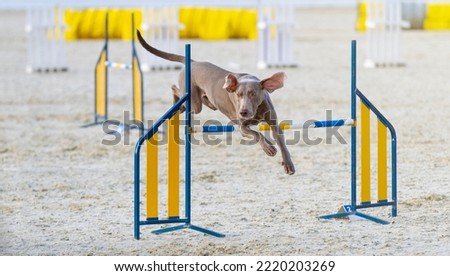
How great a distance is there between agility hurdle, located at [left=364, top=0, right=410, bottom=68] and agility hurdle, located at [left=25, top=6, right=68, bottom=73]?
674 cm

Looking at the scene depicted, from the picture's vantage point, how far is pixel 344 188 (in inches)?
359

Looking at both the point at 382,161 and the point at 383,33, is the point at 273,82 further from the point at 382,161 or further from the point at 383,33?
the point at 383,33

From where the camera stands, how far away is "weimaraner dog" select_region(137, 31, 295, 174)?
21.5 ft

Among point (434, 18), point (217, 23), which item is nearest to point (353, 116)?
point (217, 23)

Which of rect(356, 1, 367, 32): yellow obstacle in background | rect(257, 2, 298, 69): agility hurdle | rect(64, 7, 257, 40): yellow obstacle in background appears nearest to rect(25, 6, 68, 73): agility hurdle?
rect(257, 2, 298, 69): agility hurdle

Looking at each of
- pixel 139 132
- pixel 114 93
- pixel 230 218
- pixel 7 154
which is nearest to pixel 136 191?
pixel 230 218

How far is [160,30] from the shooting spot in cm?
2236

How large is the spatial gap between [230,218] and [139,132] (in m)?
5.19

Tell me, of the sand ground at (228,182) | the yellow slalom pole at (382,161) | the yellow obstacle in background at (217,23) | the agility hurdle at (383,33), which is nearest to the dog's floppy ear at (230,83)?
the sand ground at (228,182)

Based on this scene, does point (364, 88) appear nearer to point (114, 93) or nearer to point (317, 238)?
point (114, 93)

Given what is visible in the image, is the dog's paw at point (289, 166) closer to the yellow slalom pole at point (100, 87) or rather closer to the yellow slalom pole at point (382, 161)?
the yellow slalom pole at point (382, 161)

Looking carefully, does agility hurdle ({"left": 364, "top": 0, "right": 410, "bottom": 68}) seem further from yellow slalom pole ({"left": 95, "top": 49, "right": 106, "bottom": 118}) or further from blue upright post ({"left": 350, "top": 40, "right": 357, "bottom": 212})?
blue upright post ({"left": 350, "top": 40, "right": 357, "bottom": 212})

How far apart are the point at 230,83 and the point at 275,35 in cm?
1636

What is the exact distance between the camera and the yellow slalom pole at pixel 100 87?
13469mm
